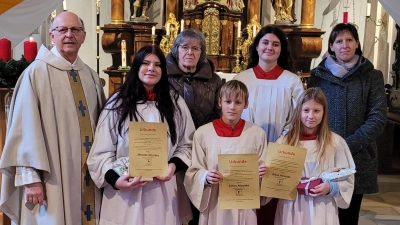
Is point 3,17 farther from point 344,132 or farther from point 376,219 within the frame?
point 376,219

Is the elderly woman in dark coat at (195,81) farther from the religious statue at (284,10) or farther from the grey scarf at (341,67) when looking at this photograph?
the religious statue at (284,10)

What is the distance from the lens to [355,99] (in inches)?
98.8

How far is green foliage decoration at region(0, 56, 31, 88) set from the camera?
2520 millimetres

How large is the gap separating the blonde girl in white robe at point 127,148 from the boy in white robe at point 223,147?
0.08m

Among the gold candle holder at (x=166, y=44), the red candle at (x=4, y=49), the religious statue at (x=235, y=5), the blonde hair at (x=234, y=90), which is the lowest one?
the blonde hair at (x=234, y=90)

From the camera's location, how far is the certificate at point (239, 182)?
2.02m

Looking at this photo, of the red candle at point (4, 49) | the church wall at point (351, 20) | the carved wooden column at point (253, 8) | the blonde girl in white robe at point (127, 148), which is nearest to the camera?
the blonde girl in white robe at point (127, 148)

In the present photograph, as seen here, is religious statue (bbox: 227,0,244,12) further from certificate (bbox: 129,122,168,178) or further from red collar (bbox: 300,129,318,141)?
certificate (bbox: 129,122,168,178)

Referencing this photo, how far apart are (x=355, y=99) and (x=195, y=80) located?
953 millimetres

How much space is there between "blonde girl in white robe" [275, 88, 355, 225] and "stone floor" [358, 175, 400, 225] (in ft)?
6.20

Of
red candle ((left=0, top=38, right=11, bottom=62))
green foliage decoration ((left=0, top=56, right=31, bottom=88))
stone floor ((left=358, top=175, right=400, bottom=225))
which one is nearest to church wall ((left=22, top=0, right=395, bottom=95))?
stone floor ((left=358, top=175, right=400, bottom=225))

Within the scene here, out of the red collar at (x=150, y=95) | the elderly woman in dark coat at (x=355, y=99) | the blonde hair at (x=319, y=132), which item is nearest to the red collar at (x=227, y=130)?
the blonde hair at (x=319, y=132)

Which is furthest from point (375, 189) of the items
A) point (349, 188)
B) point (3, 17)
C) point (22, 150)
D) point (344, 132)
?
point (3, 17)

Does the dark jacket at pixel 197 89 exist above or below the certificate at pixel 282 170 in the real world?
above
